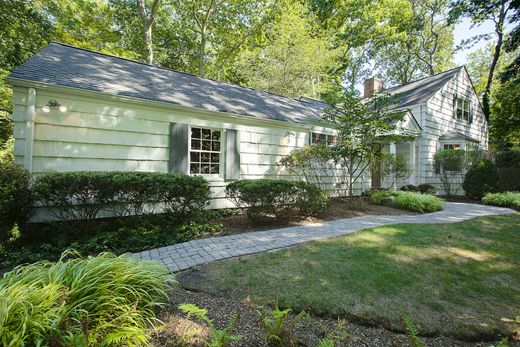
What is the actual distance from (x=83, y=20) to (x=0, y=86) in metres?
6.89

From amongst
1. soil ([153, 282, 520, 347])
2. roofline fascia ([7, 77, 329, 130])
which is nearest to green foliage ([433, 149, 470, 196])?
roofline fascia ([7, 77, 329, 130])

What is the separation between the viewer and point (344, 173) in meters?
10.0

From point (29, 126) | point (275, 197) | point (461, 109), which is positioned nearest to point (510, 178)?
point (461, 109)

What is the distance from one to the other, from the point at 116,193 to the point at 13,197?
152 cm

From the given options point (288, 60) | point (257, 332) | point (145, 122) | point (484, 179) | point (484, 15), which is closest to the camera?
point (257, 332)

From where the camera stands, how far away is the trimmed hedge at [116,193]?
4.44 meters

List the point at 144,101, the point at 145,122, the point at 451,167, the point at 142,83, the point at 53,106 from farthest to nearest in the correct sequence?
1. the point at 451,167
2. the point at 142,83
3. the point at 145,122
4. the point at 144,101
5. the point at 53,106

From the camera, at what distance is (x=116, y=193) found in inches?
187

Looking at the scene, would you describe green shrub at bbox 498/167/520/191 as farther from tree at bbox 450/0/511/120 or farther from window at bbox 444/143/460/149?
tree at bbox 450/0/511/120

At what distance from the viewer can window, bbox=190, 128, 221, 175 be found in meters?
7.07

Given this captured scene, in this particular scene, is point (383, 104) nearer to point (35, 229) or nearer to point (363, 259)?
point (363, 259)

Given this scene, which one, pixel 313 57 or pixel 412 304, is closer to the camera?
pixel 412 304

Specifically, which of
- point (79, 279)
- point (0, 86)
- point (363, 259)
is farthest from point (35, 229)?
point (0, 86)

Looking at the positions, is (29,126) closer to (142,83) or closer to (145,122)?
(145,122)
